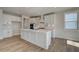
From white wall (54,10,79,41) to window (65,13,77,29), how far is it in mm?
79

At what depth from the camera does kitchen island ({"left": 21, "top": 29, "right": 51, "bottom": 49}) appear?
5.41 ft

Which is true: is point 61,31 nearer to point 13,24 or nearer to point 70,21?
point 70,21

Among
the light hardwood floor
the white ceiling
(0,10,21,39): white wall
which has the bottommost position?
the light hardwood floor

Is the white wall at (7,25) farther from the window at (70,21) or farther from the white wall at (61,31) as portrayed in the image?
the window at (70,21)

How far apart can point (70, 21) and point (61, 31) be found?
27cm

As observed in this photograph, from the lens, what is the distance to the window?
5.26ft

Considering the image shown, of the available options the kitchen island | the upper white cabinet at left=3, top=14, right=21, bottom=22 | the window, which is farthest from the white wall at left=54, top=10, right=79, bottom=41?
the upper white cabinet at left=3, top=14, right=21, bottom=22

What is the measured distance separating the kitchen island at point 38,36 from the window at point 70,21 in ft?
1.30

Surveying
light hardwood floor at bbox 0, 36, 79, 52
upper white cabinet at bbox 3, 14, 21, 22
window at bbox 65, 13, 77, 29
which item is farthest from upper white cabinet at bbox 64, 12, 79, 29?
upper white cabinet at bbox 3, 14, 21, 22

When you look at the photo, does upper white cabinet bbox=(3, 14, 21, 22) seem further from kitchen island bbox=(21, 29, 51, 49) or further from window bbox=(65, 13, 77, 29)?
window bbox=(65, 13, 77, 29)

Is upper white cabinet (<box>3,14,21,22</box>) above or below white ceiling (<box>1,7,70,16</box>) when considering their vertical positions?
below

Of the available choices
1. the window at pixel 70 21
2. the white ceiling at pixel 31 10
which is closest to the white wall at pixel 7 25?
the white ceiling at pixel 31 10
